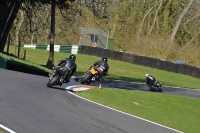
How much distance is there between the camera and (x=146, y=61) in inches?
1948

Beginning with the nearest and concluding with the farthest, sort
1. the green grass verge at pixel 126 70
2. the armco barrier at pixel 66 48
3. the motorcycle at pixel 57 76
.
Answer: the motorcycle at pixel 57 76, the green grass verge at pixel 126 70, the armco barrier at pixel 66 48

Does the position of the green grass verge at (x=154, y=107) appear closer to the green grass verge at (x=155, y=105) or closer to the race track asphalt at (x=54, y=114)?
the green grass verge at (x=155, y=105)

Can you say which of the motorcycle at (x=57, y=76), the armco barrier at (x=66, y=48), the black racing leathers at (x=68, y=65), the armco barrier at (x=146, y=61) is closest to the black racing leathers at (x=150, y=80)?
the black racing leathers at (x=68, y=65)

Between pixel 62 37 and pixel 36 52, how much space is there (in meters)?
18.7

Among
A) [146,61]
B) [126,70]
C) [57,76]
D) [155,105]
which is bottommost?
[126,70]

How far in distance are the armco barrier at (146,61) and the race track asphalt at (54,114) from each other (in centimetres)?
3036

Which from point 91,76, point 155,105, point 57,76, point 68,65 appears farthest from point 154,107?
point 57,76

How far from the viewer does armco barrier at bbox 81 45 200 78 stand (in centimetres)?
4653

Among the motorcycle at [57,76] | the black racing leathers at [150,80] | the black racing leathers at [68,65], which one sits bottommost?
the black racing leathers at [150,80]

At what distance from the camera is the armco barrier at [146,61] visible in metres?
46.5

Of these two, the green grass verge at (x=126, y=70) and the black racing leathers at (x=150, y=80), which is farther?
the green grass verge at (x=126, y=70)

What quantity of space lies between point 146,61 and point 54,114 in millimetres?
37478

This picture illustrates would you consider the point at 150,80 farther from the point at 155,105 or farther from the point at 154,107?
the point at 154,107

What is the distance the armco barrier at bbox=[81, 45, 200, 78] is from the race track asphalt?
3036cm
